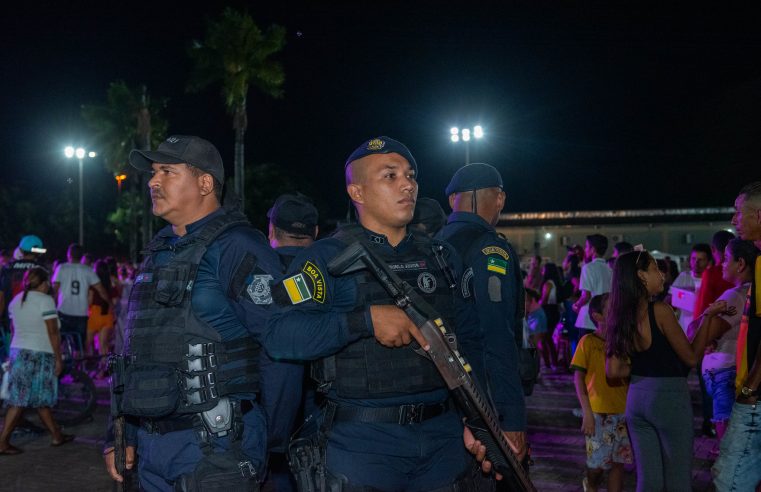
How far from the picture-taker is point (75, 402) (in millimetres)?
10383

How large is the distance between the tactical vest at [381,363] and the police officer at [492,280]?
32 cm

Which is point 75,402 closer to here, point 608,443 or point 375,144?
point 608,443

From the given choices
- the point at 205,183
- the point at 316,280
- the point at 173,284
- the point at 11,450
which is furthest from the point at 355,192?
the point at 11,450

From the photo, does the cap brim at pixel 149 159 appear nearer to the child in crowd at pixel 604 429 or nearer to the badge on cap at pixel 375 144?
the badge on cap at pixel 375 144

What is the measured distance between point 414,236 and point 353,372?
785 mm

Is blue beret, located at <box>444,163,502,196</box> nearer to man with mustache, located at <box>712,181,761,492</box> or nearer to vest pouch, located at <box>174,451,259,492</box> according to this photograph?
man with mustache, located at <box>712,181,761,492</box>

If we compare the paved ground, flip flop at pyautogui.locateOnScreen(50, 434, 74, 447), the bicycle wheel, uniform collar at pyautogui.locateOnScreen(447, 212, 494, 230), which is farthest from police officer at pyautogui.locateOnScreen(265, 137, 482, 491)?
the bicycle wheel

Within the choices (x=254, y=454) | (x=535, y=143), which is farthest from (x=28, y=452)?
(x=535, y=143)

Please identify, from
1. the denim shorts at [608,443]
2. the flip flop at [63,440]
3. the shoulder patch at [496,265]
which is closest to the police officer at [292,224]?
the shoulder patch at [496,265]

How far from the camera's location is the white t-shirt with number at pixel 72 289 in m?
11.0

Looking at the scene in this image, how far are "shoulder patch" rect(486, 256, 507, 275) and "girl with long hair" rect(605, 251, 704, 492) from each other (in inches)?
48.6

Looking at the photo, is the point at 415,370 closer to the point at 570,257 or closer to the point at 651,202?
the point at 570,257

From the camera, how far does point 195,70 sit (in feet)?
105

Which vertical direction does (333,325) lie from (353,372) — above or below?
above
